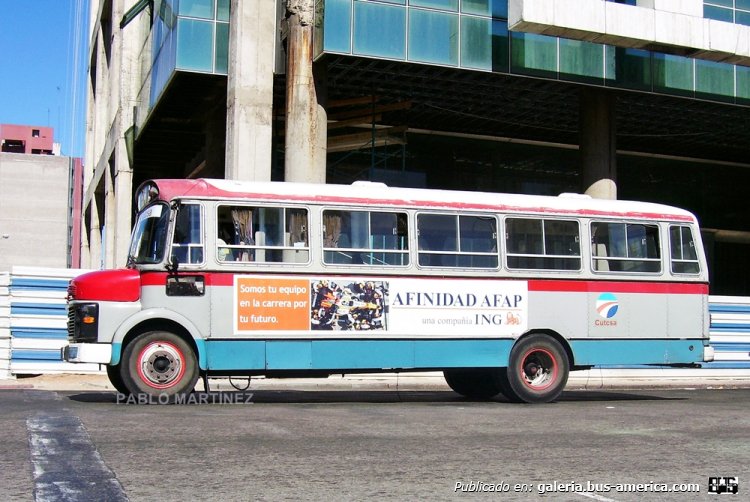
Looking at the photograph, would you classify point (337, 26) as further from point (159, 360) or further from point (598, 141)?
point (159, 360)

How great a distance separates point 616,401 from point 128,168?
31.1 metres

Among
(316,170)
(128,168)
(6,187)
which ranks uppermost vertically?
(6,187)

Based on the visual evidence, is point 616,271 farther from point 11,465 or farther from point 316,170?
point 316,170

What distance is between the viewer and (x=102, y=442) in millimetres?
8258

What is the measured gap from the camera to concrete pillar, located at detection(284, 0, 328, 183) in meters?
25.5

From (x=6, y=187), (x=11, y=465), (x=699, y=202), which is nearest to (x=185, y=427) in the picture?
(x=11, y=465)

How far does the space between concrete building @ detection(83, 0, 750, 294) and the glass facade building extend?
4 cm

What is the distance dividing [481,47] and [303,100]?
5.37 meters

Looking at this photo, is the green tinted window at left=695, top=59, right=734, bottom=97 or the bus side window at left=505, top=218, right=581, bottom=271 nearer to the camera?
the bus side window at left=505, top=218, right=581, bottom=271

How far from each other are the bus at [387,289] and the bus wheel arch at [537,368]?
2 centimetres

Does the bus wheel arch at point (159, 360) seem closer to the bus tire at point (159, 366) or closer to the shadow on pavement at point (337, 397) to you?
the bus tire at point (159, 366)

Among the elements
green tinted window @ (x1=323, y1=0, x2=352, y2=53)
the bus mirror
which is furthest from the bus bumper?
green tinted window @ (x1=323, y1=0, x2=352, y2=53)

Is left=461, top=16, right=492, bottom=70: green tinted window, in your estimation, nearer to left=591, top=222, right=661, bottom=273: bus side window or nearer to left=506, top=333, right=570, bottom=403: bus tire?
left=591, top=222, right=661, bottom=273: bus side window

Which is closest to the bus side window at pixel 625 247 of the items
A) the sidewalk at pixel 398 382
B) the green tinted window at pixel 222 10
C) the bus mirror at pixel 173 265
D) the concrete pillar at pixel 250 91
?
the sidewalk at pixel 398 382
